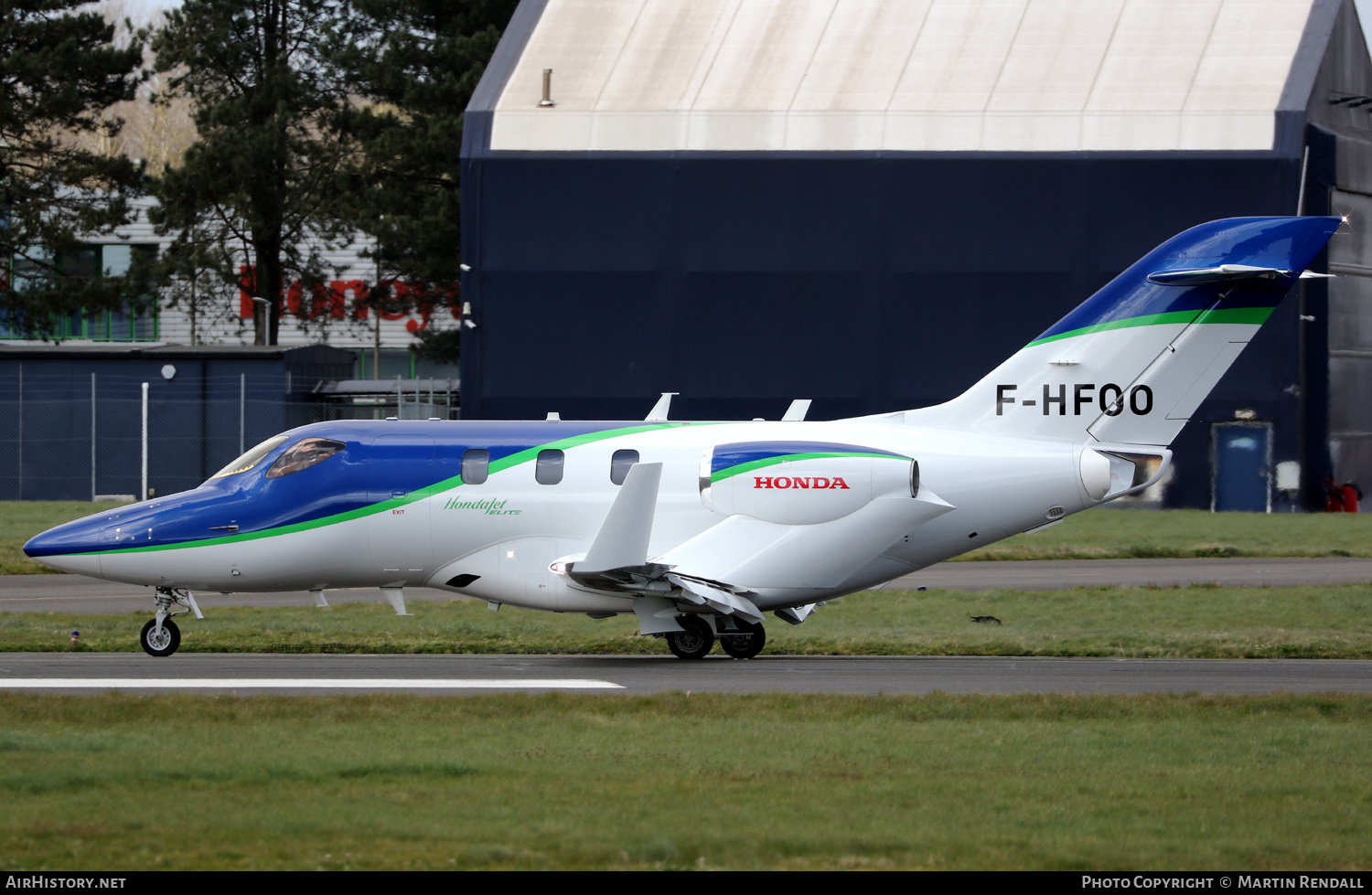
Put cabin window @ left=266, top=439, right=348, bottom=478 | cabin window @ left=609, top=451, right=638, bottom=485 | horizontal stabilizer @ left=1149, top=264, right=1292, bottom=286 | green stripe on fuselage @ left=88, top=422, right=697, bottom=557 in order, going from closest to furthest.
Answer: horizontal stabilizer @ left=1149, top=264, right=1292, bottom=286
cabin window @ left=609, top=451, right=638, bottom=485
green stripe on fuselage @ left=88, top=422, right=697, bottom=557
cabin window @ left=266, top=439, right=348, bottom=478

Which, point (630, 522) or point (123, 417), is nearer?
point (630, 522)

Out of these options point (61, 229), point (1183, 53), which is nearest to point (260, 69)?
point (61, 229)

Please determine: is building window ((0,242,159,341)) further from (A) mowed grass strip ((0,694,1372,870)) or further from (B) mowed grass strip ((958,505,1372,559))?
(A) mowed grass strip ((0,694,1372,870))

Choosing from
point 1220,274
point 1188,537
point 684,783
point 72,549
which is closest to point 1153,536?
point 1188,537

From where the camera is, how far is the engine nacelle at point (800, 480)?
17766mm

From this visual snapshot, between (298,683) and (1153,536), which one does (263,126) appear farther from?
(298,683)

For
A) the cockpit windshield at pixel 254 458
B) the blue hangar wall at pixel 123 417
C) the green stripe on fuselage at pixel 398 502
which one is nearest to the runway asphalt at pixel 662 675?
the green stripe on fuselage at pixel 398 502

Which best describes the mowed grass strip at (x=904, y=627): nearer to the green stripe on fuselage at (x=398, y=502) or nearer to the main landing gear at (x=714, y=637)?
the main landing gear at (x=714, y=637)

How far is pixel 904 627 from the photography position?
2205cm

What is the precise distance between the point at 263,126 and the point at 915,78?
100 feet

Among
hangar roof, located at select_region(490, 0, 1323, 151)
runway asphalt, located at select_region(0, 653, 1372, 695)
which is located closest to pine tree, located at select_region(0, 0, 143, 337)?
hangar roof, located at select_region(490, 0, 1323, 151)

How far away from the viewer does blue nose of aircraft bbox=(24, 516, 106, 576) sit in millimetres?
18078

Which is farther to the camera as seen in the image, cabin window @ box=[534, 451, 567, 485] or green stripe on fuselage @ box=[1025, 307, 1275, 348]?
cabin window @ box=[534, 451, 567, 485]

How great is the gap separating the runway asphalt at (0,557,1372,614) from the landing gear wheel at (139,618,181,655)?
636 centimetres
